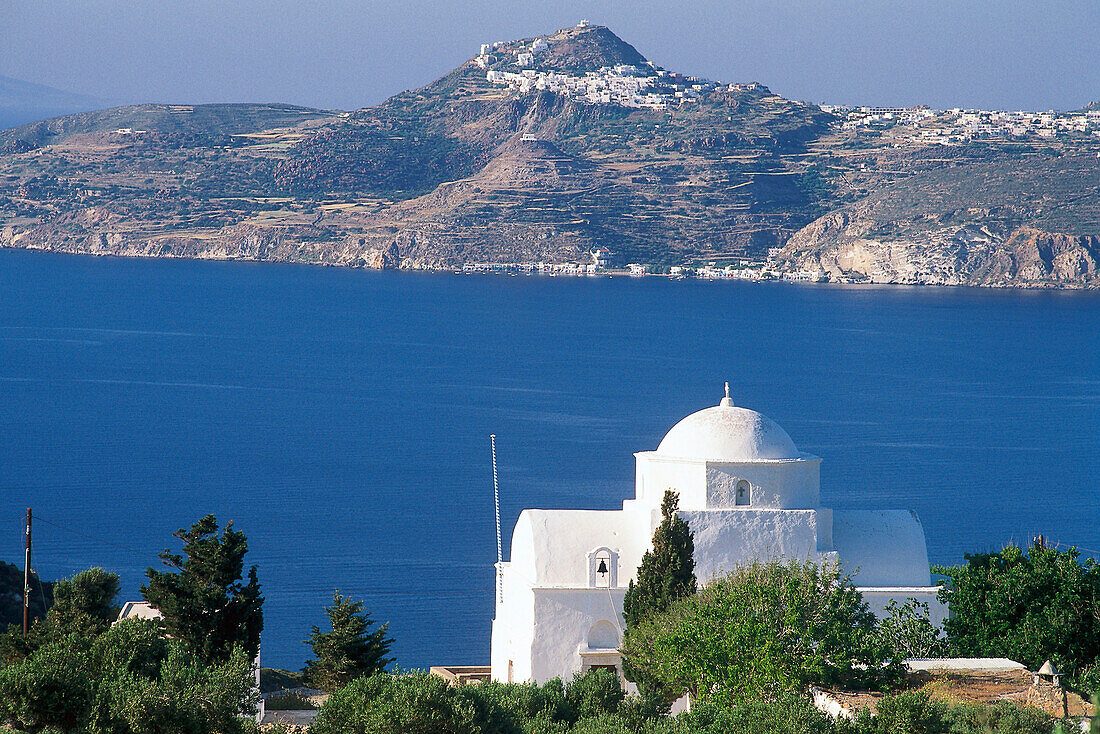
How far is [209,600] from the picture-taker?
21016mm

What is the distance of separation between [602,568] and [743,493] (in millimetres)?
2662

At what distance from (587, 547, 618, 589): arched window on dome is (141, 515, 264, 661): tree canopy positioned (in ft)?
18.4

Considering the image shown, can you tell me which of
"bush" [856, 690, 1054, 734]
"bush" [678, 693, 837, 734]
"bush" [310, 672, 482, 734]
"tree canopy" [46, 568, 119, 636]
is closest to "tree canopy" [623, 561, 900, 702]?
"bush" [678, 693, 837, 734]

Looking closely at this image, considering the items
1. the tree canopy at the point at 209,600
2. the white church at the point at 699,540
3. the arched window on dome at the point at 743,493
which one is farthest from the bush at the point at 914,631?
the tree canopy at the point at 209,600

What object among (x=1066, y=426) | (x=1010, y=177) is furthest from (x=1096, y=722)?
(x=1010, y=177)

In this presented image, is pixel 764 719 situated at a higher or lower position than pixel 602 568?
lower

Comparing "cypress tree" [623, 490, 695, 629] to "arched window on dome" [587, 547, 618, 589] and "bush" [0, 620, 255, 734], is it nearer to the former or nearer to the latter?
"arched window on dome" [587, 547, 618, 589]

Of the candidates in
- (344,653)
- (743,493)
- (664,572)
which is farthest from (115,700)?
(743,493)

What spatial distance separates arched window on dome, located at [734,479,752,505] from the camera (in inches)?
970

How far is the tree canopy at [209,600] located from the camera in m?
20.9

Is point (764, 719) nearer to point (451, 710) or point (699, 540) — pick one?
point (451, 710)

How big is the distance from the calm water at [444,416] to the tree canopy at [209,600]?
16.2 metres

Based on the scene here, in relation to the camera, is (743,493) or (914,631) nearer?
(914,631)

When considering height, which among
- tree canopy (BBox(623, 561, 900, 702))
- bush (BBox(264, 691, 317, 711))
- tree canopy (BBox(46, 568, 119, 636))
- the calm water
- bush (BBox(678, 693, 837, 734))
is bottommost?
bush (BBox(678, 693, 837, 734))
